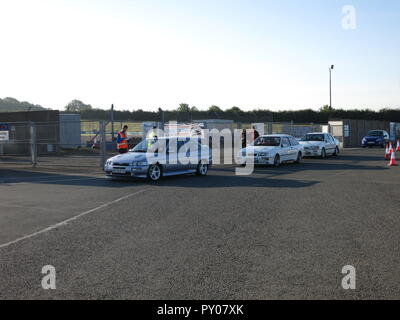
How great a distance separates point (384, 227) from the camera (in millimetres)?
8227

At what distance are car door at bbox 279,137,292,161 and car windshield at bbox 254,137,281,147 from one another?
24 centimetres

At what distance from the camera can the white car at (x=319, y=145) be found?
27281 mm

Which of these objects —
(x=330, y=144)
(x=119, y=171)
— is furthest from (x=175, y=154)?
(x=330, y=144)

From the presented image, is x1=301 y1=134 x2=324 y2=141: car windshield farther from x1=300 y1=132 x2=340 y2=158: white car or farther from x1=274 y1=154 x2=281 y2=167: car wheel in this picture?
x1=274 y1=154 x2=281 y2=167: car wheel

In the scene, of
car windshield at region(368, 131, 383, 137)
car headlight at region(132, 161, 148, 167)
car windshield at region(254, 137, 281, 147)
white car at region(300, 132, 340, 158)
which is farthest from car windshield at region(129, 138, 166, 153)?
car windshield at region(368, 131, 383, 137)

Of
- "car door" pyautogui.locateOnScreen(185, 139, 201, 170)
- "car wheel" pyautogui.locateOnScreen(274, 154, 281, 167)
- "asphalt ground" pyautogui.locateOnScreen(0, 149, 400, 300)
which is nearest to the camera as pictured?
"asphalt ground" pyautogui.locateOnScreen(0, 149, 400, 300)

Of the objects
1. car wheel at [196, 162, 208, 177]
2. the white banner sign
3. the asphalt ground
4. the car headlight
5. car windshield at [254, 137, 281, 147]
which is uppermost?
the white banner sign

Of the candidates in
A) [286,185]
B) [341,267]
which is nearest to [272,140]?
[286,185]

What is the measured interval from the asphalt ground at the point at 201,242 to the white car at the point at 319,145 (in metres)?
13.5

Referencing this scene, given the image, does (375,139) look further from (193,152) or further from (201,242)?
(201,242)

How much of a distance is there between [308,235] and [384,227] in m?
1.51

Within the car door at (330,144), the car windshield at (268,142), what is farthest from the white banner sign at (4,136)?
the car door at (330,144)

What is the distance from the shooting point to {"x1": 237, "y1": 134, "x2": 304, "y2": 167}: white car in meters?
21.3

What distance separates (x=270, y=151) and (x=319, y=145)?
23.0 feet
